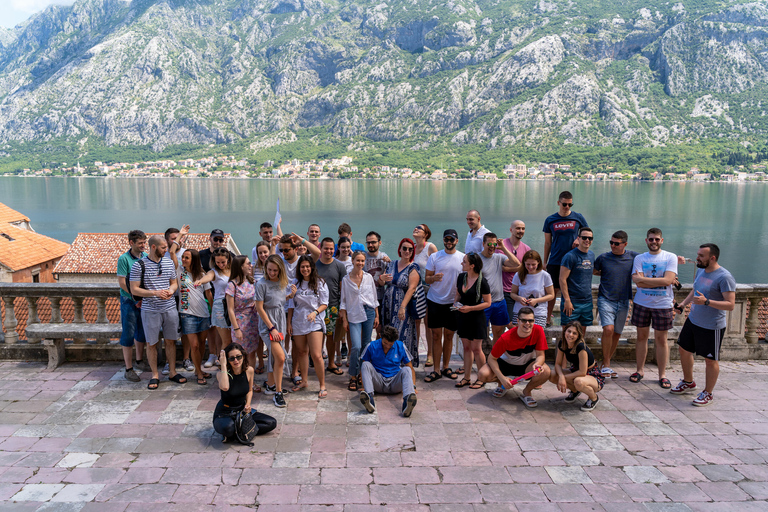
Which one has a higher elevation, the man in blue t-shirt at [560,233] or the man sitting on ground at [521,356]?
the man in blue t-shirt at [560,233]

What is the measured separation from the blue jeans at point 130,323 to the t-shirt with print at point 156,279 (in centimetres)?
24

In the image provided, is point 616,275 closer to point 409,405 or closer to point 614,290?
point 614,290

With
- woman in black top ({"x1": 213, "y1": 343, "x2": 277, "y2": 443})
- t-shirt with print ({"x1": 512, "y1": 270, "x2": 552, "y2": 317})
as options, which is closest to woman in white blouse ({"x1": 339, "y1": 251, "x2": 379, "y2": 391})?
woman in black top ({"x1": 213, "y1": 343, "x2": 277, "y2": 443})

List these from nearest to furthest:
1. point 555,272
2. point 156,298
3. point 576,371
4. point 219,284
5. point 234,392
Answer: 1. point 234,392
2. point 576,371
3. point 156,298
4. point 219,284
5. point 555,272

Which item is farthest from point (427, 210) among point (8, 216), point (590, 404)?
point (590, 404)

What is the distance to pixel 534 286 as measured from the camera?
6.43 m

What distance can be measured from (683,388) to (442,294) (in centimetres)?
324

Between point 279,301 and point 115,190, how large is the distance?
141915mm

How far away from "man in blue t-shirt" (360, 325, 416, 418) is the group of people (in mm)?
13

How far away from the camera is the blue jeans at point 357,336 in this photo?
20.9 feet

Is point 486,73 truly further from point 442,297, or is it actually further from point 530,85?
point 442,297

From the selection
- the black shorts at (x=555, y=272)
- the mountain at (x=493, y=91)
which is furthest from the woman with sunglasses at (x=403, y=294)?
the mountain at (x=493, y=91)

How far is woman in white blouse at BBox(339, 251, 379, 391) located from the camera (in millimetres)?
6258

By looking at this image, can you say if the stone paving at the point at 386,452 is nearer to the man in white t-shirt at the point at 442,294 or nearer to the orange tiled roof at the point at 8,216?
the man in white t-shirt at the point at 442,294
